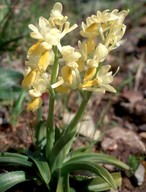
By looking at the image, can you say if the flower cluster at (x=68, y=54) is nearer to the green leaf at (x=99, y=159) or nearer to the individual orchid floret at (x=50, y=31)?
the individual orchid floret at (x=50, y=31)

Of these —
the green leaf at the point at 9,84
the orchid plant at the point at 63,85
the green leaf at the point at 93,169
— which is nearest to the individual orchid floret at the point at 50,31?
the orchid plant at the point at 63,85

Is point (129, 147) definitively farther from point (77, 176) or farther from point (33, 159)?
point (33, 159)

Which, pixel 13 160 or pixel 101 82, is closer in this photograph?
pixel 101 82

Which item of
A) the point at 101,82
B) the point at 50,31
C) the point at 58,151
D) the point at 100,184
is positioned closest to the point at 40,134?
the point at 58,151

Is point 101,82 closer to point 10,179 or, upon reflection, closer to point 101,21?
point 101,21

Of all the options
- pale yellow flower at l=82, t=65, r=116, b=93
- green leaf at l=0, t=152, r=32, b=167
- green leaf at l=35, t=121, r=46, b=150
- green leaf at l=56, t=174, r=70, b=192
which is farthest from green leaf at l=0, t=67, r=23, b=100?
pale yellow flower at l=82, t=65, r=116, b=93

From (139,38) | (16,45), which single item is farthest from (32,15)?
(139,38)
